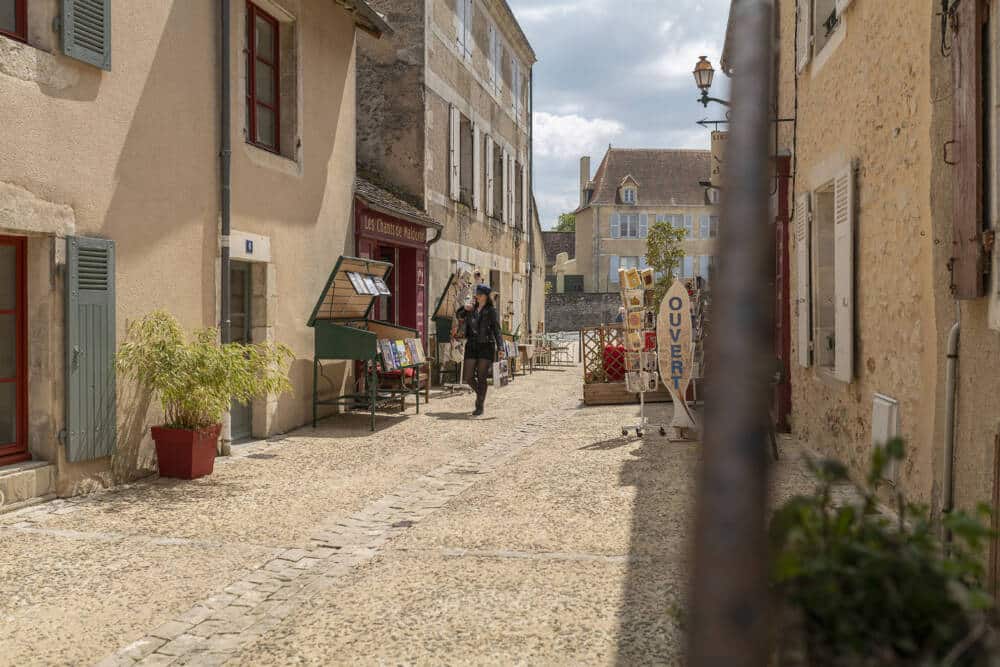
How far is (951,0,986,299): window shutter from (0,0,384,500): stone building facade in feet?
16.5

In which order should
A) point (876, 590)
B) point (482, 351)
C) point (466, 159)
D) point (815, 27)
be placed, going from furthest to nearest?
point (466, 159), point (482, 351), point (815, 27), point (876, 590)

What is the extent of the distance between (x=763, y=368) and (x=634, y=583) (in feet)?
11.2

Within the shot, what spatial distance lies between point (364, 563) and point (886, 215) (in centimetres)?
368

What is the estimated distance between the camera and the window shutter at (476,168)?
16203mm

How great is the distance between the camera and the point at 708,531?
665mm

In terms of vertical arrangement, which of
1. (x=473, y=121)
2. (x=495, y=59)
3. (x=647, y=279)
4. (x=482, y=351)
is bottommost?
(x=482, y=351)

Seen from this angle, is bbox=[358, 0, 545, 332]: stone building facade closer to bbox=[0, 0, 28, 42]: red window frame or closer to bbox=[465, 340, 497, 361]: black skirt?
bbox=[465, 340, 497, 361]: black skirt

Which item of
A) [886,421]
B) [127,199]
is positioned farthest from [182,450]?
[886,421]

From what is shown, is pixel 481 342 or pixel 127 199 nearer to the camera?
pixel 127 199

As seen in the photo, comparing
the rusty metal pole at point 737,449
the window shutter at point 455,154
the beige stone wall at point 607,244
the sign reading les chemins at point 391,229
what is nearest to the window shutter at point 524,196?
the window shutter at point 455,154

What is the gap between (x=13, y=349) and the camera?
553cm

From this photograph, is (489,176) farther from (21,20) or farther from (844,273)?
(21,20)

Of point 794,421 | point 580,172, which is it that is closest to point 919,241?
point 794,421

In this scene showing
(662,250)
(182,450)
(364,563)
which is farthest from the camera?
(662,250)
